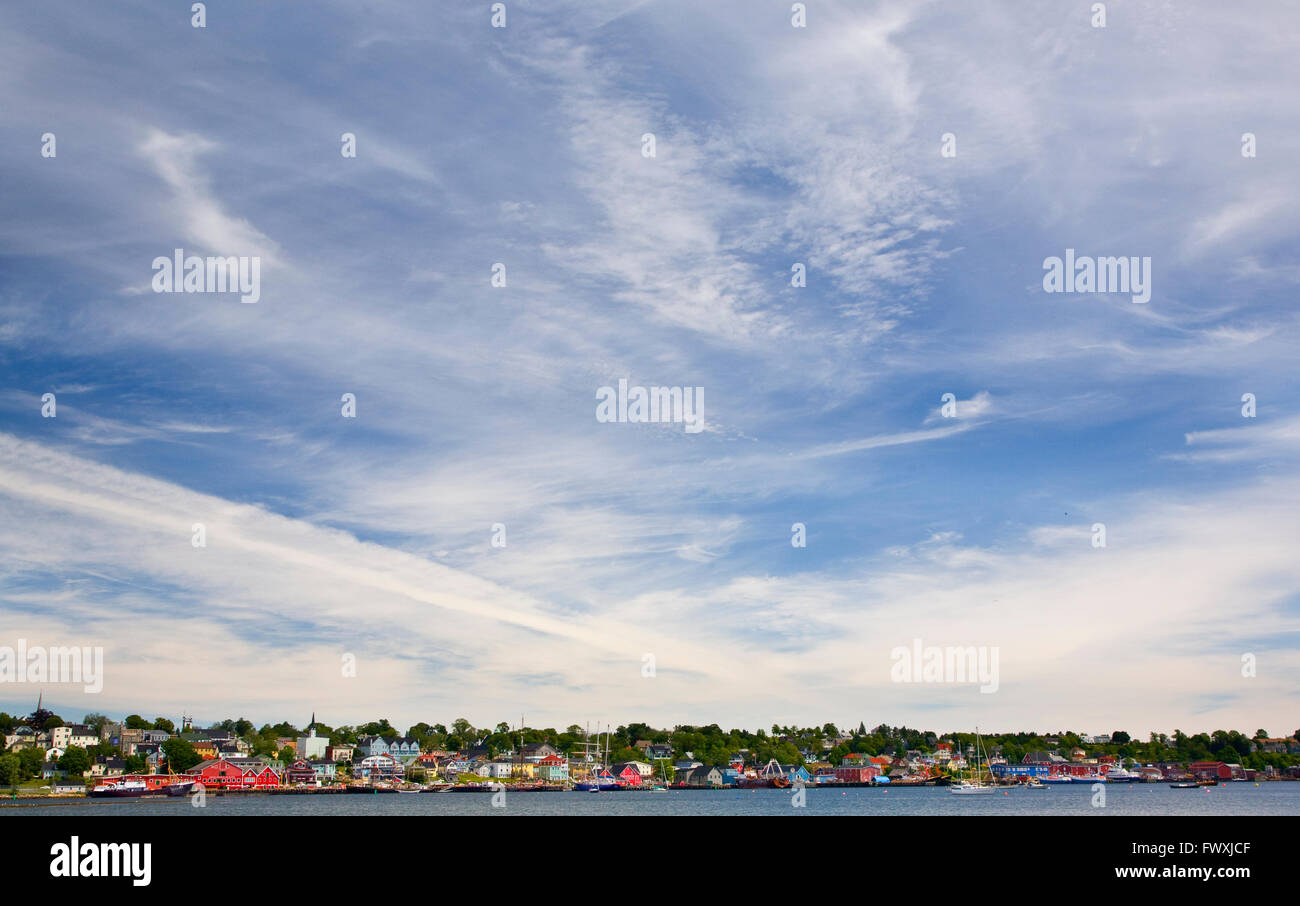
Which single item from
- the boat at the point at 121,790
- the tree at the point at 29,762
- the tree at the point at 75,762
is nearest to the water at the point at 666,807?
the boat at the point at 121,790

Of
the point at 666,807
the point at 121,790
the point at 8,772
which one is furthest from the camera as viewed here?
the point at 121,790

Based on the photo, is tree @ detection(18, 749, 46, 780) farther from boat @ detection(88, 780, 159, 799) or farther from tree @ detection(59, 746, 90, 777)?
boat @ detection(88, 780, 159, 799)

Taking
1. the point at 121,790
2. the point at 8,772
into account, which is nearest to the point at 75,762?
the point at 8,772

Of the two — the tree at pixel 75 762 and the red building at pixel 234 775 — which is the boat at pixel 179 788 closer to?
the red building at pixel 234 775

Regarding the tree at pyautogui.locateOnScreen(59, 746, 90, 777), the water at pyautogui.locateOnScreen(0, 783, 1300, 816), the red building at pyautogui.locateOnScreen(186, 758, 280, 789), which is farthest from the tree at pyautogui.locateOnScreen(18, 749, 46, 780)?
the water at pyautogui.locateOnScreen(0, 783, 1300, 816)

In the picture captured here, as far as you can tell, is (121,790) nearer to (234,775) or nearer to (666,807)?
(234,775)

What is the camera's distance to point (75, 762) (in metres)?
177

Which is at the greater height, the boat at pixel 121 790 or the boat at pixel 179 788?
the boat at pixel 121 790

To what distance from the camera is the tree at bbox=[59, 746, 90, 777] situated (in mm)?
176500

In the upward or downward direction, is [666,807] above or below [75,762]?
below

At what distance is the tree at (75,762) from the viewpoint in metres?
176
